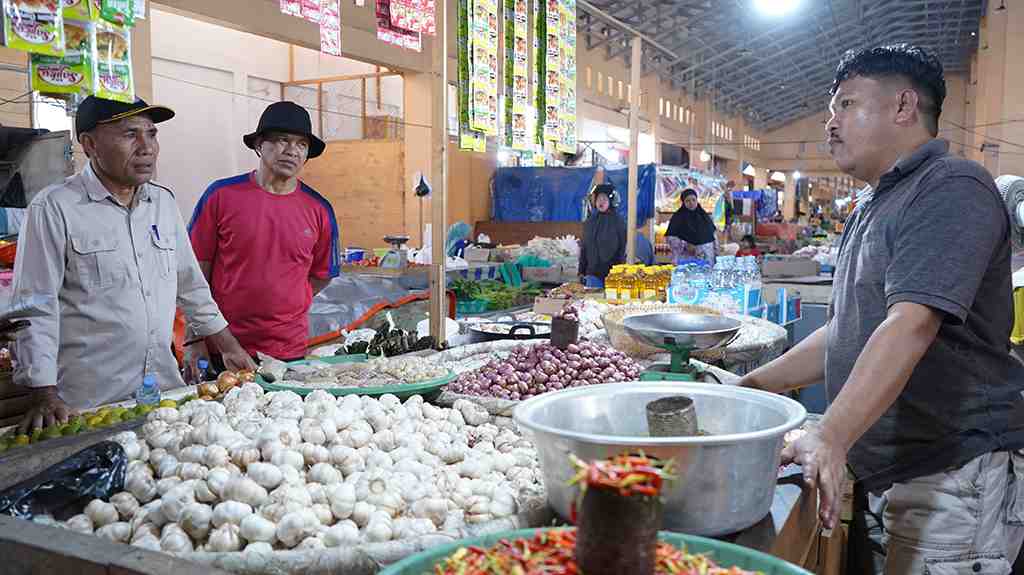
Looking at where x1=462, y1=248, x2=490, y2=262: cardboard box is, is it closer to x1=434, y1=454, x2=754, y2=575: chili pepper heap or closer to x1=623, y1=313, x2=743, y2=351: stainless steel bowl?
x1=623, y1=313, x2=743, y2=351: stainless steel bowl

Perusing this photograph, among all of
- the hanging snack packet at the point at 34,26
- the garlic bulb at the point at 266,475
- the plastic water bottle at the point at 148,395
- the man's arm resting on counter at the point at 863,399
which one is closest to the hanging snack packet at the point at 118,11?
the hanging snack packet at the point at 34,26

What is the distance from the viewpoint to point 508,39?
223 inches

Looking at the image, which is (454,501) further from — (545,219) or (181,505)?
(545,219)

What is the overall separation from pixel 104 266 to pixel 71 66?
5.47 ft

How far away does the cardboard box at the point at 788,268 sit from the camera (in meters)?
8.27

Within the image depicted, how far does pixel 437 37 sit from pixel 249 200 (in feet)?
4.06

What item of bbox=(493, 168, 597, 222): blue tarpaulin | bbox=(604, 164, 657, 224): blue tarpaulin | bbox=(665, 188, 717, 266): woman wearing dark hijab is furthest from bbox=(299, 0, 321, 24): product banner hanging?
bbox=(493, 168, 597, 222): blue tarpaulin

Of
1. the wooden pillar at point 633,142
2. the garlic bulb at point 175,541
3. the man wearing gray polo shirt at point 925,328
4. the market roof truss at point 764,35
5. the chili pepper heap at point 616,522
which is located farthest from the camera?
the market roof truss at point 764,35

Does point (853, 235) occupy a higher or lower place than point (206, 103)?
lower

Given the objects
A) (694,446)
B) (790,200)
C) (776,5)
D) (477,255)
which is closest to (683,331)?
(694,446)

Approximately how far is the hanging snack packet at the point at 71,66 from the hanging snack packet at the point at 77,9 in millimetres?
198

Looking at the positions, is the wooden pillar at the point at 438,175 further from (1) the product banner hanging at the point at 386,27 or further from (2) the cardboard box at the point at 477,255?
(2) the cardboard box at the point at 477,255

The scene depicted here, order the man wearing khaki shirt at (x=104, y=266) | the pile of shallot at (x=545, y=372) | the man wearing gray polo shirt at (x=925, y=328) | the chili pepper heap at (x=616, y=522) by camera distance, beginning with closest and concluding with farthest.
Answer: the chili pepper heap at (x=616, y=522) → the man wearing gray polo shirt at (x=925, y=328) → the pile of shallot at (x=545, y=372) → the man wearing khaki shirt at (x=104, y=266)

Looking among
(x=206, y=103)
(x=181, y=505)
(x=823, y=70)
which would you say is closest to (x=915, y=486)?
(x=181, y=505)
